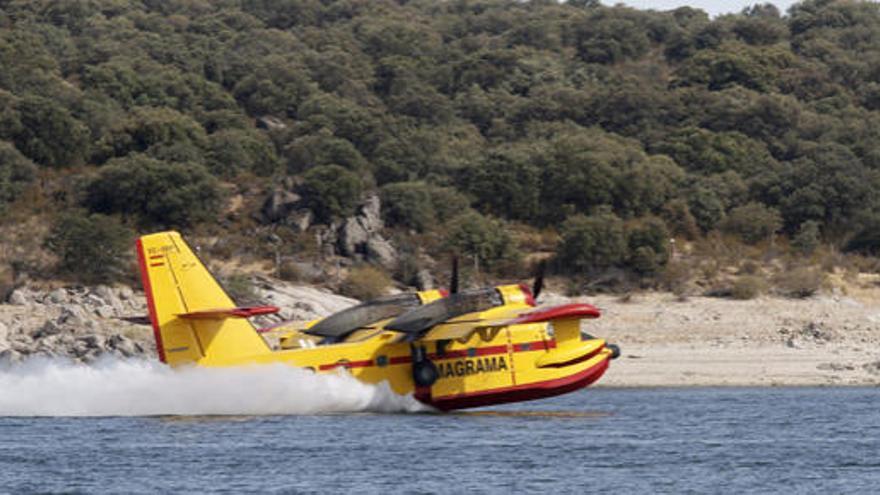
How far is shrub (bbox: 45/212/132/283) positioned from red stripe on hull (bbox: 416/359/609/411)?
1049 inches

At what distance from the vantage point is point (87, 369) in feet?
123

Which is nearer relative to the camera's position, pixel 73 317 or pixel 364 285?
pixel 73 317

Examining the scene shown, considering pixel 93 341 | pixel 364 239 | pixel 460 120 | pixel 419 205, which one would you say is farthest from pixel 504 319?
pixel 460 120

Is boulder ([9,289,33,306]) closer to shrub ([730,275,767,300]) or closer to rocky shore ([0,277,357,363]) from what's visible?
rocky shore ([0,277,357,363])

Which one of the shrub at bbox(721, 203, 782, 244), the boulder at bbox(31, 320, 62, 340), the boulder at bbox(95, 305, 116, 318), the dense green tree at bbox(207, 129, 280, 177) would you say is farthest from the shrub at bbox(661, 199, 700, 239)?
the boulder at bbox(31, 320, 62, 340)

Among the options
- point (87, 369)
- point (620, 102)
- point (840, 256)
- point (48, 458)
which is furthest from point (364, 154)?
point (48, 458)

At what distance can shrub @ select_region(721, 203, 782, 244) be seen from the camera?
71.2 metres

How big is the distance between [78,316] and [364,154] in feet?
105

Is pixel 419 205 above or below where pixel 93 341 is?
above

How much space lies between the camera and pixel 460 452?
1242 inches

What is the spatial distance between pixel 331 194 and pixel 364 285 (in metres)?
7.60

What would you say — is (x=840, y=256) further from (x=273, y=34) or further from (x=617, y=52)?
(x=273, y=34)

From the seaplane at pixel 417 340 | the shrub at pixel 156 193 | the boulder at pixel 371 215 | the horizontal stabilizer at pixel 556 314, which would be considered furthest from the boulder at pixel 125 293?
the horizontal stabilizer at pixel 556 314

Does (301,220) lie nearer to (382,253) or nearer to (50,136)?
(382,253)
